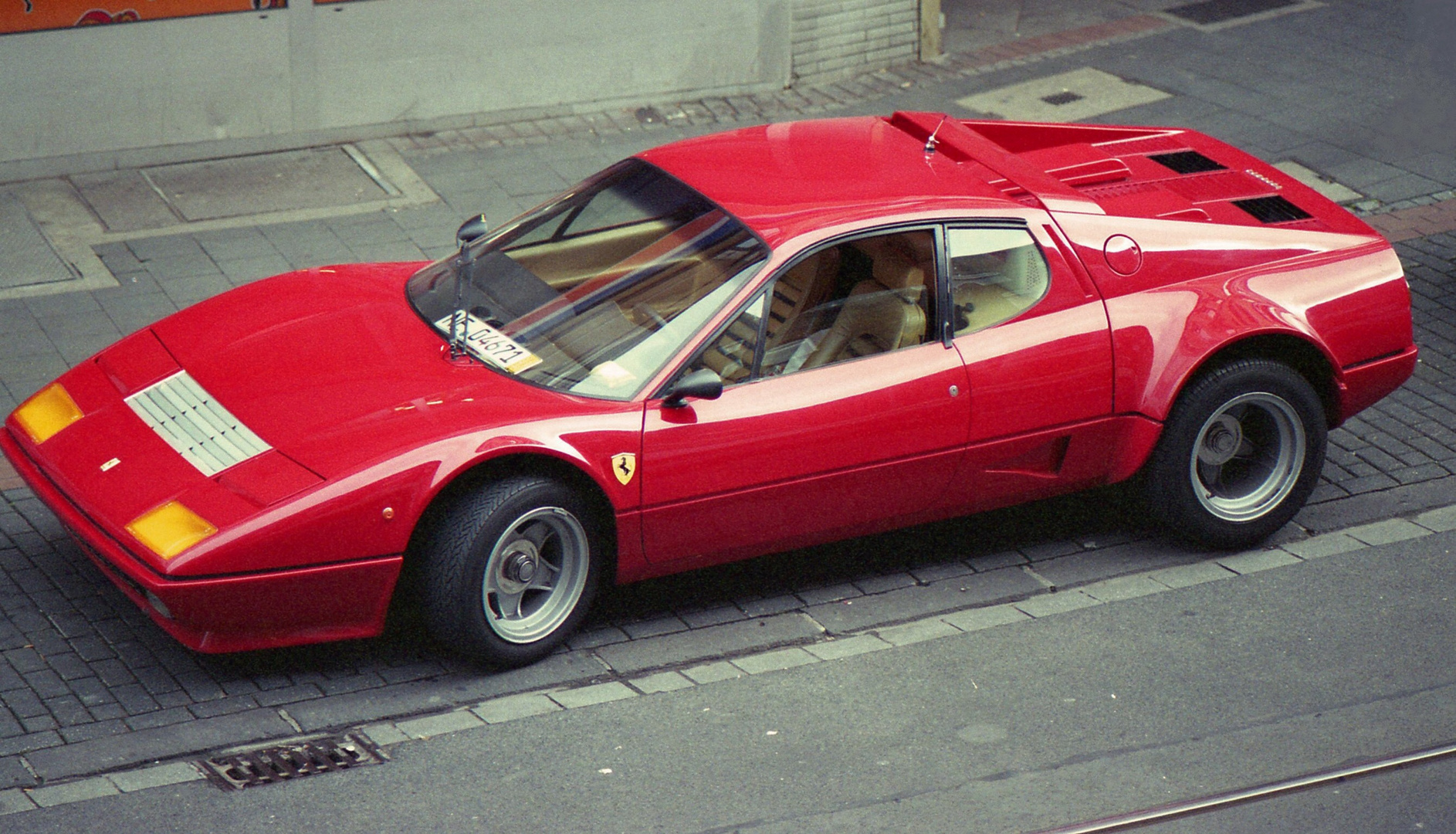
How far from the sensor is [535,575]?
18.7ft

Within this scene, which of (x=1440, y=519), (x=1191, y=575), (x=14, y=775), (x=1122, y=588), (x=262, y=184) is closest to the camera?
(x=14, y=775)

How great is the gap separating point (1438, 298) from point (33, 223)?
7.30 meters

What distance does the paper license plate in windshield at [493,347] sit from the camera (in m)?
5.82

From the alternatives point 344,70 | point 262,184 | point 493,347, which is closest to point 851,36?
point 344,70

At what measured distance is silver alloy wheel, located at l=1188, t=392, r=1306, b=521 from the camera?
21.9 feet

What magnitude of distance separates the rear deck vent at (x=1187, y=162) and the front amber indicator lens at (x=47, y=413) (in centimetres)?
432

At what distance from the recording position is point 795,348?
5934 mm

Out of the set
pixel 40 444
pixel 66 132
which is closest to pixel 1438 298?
pixel 40 444

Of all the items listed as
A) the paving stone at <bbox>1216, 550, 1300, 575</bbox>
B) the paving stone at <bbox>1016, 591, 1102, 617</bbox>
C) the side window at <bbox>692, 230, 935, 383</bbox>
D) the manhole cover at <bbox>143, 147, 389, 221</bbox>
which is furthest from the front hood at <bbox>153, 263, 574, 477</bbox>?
the manhole cover at <bbox>143, 147, 389, 221</bbox>

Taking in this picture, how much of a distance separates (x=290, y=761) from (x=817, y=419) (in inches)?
79.1

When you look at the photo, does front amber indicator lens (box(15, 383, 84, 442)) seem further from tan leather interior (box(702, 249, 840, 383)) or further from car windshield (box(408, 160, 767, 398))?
tan leather interior (box(702, 249, 840, 383))

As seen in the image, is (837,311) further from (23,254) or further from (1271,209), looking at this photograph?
(23,254)

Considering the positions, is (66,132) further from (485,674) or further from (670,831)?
(670,831)

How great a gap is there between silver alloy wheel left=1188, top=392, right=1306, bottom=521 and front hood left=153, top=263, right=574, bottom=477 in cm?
262
